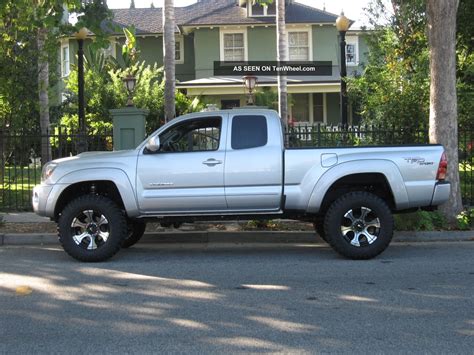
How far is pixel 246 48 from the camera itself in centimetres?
2848

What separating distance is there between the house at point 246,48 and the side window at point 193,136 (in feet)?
62.6

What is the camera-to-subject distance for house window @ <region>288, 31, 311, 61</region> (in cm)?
2859

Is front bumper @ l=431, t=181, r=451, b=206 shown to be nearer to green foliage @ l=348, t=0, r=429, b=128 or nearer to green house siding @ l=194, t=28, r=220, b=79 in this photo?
green foliage @ l=348, t=0, r=429, b=128

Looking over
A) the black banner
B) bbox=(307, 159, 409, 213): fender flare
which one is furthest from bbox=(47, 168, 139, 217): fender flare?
the black banner

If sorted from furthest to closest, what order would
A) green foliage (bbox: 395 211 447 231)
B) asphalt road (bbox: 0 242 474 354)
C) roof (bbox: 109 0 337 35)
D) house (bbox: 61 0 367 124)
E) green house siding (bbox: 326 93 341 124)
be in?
green house siding (bbox: 326 93 341 124) < roof (bbox: 109 0 337 35) < house (bbox: 61 0 367 124) < green foliage (bbox: 395 211 447 231) < asphalt road (bbox: 0 242 474 354)

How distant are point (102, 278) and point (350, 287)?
296 cm

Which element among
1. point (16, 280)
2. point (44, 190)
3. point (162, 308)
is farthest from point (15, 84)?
point (162, 308)

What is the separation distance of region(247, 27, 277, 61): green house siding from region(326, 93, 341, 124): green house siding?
388 centimetres

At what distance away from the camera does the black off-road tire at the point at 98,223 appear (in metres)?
7.52

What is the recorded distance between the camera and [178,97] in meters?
23.5

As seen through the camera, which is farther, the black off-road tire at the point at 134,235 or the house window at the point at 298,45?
the house window at the point at 298,45

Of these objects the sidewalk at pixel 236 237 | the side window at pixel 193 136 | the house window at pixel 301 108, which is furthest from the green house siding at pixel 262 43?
the side window at pixel 193 136

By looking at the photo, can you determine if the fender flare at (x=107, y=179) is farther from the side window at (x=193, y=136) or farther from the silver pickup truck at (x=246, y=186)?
the side window at (x=193, y=136)

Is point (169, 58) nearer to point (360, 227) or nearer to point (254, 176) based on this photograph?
point (254, 176)
